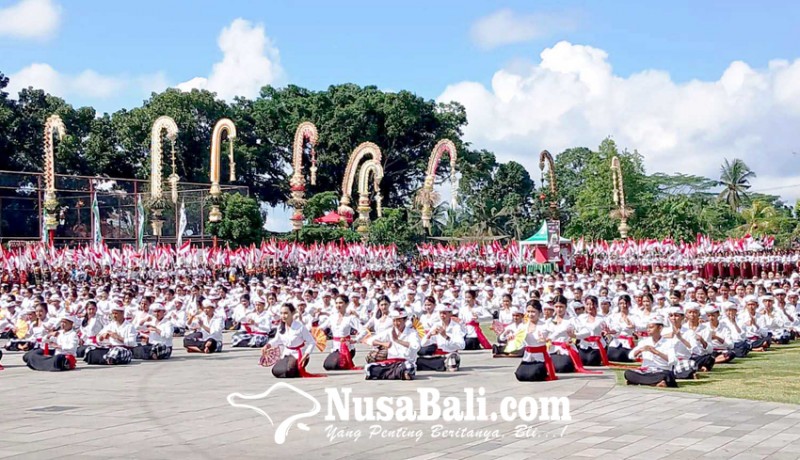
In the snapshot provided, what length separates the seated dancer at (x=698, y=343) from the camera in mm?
13430

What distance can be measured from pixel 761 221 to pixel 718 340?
1830 inches

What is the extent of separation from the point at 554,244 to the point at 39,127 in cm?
3177

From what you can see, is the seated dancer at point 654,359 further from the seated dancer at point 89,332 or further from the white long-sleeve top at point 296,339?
the seated dancer at point 89,332

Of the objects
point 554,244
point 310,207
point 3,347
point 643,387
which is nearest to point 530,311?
point 643,387

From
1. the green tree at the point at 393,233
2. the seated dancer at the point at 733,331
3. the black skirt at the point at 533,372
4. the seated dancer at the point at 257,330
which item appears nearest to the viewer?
the black skirt at the point at 533,372

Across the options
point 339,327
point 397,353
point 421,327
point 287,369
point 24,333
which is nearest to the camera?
point 397,353

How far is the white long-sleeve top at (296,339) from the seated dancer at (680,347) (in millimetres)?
5148

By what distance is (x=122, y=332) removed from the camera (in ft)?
56.0

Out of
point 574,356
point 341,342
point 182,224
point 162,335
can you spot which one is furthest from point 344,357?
point 182,224

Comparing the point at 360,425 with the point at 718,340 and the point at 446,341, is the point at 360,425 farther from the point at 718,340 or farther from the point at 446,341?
the point at 718,340

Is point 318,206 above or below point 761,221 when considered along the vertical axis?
above

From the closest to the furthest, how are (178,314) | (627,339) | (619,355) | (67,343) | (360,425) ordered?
(360,425) < (619,355) < (627,339) < (67,343) < (178,314)

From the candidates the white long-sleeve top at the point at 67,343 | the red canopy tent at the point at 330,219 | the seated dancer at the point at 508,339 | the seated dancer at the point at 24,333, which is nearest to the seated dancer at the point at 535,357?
the seated dancer at the point at 508,339

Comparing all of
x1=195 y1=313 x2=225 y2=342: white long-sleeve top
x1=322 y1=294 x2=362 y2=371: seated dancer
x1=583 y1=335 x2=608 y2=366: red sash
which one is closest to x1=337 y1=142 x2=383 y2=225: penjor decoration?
x1=195 y1=313 x2=225 y2=342: white long-sleeve top
